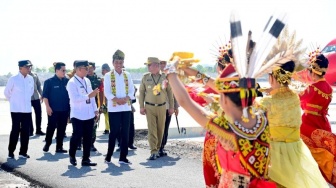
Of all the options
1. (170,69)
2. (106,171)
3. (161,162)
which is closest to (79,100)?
(106,171)

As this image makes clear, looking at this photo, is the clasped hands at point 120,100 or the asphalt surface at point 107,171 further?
the clasped hands at point 120,100

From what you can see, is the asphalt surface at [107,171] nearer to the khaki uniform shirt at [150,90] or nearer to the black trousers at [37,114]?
the khaki uniform shirt at [150,90]

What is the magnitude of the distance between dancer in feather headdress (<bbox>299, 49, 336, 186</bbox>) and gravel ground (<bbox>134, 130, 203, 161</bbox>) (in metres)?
3.51

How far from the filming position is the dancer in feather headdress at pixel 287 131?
5.62 m

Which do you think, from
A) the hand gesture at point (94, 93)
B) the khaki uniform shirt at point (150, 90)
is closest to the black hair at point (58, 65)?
the khaki uniform shirt at point (150, 90)

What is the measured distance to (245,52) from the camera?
12.5 ft

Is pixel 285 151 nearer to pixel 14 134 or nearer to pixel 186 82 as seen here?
pixel 186 82

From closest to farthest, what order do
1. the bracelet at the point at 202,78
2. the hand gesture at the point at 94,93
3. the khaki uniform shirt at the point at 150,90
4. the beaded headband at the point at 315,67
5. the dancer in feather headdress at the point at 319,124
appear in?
the bracelet at the point at 202,78 < the dancer in feather headdress at the point at 319,124 < the beaded headband at the point at 315,67 < the hand gesture at the point at 94,93 < the khaki uniform shirt at the point at 150,90

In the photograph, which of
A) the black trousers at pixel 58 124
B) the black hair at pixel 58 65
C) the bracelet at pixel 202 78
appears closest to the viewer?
the bracelet at pixel 202 78

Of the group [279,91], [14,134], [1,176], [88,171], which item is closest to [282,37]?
[279,91]

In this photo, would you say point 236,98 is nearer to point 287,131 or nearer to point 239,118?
point 239,118

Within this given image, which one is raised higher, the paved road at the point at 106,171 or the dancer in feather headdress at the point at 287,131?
the dancer in feather headdress at the point at 287,131

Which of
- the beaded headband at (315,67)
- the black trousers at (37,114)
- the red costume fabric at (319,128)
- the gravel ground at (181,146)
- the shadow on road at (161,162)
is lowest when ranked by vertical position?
the gravel ground at (181,146)

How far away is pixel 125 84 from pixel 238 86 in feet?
21.5
